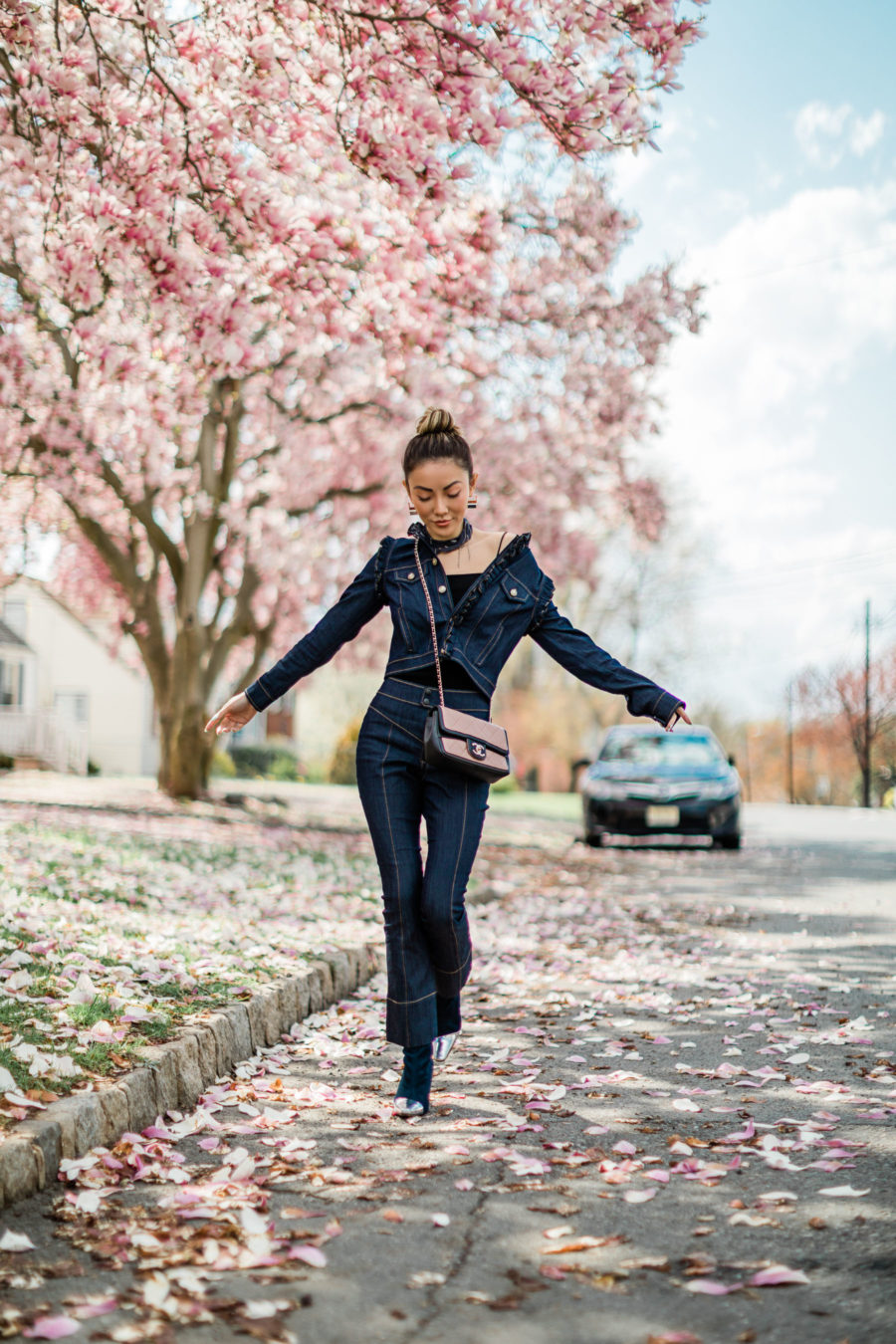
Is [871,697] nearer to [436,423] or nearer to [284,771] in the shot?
[284,771]

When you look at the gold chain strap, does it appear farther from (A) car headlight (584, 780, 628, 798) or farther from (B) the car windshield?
(B) the car windshield

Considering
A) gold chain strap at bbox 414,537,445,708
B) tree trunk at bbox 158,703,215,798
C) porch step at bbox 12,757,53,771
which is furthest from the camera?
porch step at bbox 12,757,53,771

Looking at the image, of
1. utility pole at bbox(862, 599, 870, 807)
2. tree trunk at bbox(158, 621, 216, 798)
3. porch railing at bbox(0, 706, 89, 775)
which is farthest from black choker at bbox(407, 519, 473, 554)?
utility pole at bbox(862, 599, 870, 807)

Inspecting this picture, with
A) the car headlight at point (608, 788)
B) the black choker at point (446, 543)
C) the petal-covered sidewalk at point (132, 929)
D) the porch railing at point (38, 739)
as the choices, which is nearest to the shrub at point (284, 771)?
the porch railing at point (38, 739)

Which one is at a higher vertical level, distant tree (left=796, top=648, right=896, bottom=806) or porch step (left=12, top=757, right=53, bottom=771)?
distant tree (left=796, top=648, right=896, bottom=806)

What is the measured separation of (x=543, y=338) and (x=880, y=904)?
285 inches

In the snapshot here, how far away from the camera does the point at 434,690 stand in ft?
12.0

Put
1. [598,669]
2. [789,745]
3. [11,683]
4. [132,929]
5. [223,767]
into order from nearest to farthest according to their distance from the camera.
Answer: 1. [598,669]
2. [132,929]
3. [11,683]
4. [223,767]
5. [789,745]

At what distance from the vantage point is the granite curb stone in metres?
2.92

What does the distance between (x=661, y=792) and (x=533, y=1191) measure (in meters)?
10.6

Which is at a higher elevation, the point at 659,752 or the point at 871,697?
the point at 871,697

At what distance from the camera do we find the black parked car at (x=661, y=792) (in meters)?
13.5

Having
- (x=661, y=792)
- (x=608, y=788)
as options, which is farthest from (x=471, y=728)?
(x=608, y=788)

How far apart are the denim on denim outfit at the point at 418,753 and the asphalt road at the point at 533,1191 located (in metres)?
0.47
